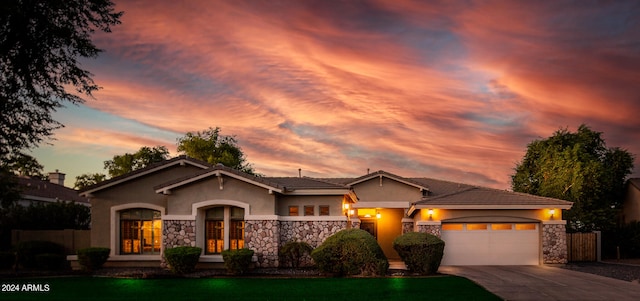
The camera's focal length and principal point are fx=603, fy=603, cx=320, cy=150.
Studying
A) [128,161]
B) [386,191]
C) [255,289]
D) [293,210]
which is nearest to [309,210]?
[293,210]

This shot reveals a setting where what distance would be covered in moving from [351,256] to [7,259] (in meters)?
15.2

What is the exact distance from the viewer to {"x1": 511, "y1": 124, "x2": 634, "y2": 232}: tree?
41.4 meters

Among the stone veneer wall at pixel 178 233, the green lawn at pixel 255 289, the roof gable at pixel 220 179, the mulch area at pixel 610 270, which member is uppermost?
the roof gable at pixel 220 179

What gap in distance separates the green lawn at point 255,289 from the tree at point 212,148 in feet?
114

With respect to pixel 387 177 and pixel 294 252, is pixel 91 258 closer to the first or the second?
pixel 294 252

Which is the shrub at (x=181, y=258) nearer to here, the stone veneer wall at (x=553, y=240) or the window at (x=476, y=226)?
the window at (x=476, y=226)

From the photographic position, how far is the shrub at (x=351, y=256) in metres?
21.0

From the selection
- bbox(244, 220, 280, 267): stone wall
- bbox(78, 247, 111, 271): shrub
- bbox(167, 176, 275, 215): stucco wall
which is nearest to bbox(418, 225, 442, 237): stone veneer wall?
bbox(244, 220, 280, 267): stone wall

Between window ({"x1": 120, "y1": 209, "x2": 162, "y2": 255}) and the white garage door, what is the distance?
12.6m

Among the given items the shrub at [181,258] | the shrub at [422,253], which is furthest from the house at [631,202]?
the shrub at [181,258]

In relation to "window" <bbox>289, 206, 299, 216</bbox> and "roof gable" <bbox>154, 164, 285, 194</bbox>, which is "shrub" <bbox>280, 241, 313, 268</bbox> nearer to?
"window" <bbox>289, 206, 299, 216</bbox>

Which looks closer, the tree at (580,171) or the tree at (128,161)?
the tree at (580,171)

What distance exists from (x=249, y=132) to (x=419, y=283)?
19206 millimetres

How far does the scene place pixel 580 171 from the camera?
4156cm
